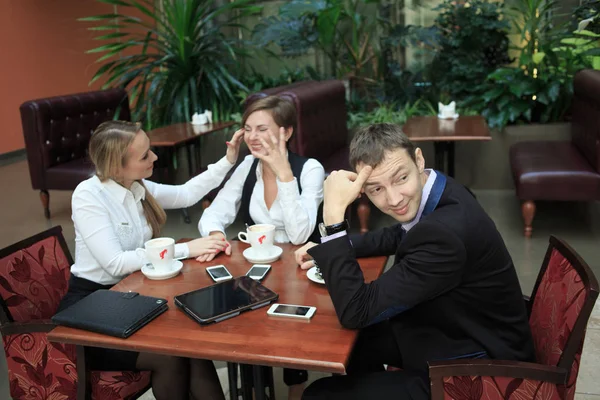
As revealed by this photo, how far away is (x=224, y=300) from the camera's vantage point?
1509mm

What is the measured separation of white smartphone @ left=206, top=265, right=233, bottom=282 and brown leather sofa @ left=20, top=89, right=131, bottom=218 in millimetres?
3354

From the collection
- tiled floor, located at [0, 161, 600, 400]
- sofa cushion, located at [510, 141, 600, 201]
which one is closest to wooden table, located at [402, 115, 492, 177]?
sofa cushion, located at [510, 141, 600, 201]

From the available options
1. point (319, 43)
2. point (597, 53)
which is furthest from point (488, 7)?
point (319, 43)

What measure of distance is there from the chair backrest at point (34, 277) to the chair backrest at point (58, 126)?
10.9ft

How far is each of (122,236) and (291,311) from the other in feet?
2.73

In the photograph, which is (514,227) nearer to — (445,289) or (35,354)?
(445,289)

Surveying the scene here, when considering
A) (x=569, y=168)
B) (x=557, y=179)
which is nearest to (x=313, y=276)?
(x=557, y=179)

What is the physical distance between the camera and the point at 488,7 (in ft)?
21.1

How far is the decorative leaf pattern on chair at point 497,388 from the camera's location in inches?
50.3

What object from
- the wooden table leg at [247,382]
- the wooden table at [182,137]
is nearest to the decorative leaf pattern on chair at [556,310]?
the wooden table leg at [247,382]

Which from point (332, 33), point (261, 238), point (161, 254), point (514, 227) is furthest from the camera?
point (332, 33)

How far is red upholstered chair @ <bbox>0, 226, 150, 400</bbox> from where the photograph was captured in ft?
5.52

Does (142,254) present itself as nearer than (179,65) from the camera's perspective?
Yes

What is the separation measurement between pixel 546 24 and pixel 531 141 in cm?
177
